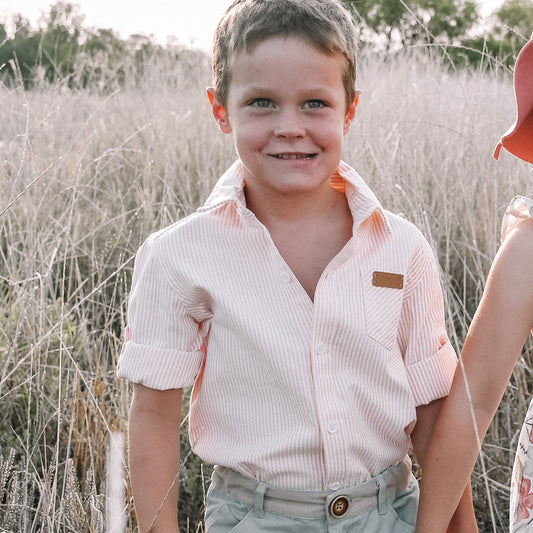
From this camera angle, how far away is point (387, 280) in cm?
145

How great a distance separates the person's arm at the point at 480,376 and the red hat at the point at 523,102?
0.20 metres

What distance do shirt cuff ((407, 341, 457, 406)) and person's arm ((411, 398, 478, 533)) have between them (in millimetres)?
39

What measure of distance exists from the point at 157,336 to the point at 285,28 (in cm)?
63

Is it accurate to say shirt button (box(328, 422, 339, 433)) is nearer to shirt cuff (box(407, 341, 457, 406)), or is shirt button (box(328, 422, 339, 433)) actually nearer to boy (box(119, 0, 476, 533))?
boy (box(119, 0, 476, 533))

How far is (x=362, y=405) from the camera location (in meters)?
1.42

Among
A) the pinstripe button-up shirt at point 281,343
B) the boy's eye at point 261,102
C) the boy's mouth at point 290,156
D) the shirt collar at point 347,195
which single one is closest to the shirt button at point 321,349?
the pinstripe button-up shirt at point 281,343

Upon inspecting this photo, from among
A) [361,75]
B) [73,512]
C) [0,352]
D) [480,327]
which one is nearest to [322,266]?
[480,327]

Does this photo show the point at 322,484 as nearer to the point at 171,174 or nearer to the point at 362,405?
the point at 362,405

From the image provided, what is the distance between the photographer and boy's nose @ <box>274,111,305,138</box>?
1.37 metres

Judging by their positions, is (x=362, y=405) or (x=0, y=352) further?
(x=0, y=352)

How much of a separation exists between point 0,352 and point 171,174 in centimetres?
145

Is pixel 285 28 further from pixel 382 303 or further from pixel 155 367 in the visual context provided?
pixel 155 367

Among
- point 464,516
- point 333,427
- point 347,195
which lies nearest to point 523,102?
point 347,195

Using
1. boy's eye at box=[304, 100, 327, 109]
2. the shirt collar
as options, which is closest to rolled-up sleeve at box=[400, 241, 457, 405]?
the shirt collar
